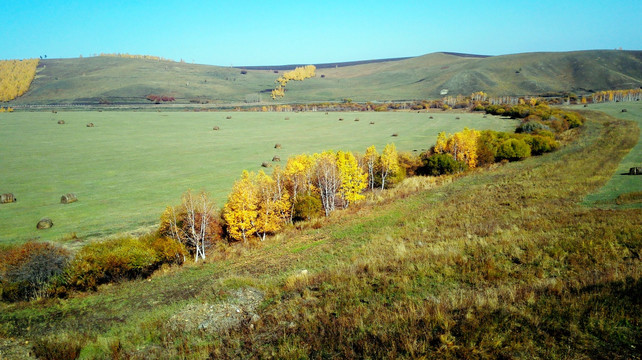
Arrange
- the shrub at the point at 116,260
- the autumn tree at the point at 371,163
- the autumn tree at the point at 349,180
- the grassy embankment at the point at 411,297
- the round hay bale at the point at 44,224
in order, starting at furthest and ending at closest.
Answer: the autumn tree at the point at 371,163
the autumn tree at the point at 349,180
the round hay bale at the point at 44,224
the shrub at the point at 116,260
the grassy embankment at the point at 411,297

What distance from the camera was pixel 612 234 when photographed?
15.4 metres

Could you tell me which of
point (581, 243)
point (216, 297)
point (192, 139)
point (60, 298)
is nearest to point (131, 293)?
point (60, 298)

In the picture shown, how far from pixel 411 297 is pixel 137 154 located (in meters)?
71.5

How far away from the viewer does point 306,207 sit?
126 feet

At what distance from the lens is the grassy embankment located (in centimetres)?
801

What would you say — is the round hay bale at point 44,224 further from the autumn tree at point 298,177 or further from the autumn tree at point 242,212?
the autumn tree at point 298,177

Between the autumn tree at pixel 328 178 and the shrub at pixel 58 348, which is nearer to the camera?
the shrub at pixel 58 348

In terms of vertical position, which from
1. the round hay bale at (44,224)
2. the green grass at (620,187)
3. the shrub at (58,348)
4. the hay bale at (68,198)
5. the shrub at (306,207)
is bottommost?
the shrub at (306,207)

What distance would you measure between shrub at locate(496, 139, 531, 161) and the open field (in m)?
18.0

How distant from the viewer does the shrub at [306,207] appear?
126 feet

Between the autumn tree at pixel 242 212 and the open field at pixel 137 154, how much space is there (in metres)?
6.54

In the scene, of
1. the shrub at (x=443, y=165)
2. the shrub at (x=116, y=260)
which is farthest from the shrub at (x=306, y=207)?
the shrub at (x=443, y=165)

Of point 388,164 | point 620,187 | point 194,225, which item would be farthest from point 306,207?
point 620,187

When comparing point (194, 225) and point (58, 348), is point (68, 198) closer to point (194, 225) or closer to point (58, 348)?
point (194, 225)
